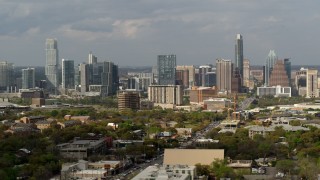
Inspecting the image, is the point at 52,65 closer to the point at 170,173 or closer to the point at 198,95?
the point at 198,95

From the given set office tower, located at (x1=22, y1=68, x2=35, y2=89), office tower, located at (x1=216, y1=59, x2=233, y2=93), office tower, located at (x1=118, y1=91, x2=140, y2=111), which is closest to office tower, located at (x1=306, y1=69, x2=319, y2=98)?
office tower, located at (x1=216, y1=59, x2=233, y2=93)

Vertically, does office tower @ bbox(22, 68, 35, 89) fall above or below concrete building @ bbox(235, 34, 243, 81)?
below

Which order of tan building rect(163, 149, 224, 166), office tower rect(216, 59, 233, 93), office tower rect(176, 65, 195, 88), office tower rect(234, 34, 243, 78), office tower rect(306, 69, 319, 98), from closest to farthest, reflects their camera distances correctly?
tan building rect(163, 149, 224, 166) → office tower rect(306, 69, 319, 98) → office tower rect(216, 59, 233, 93) → office tower rect(176, 65, 195, 88) → office tower rect(234, 34, 243, 78)

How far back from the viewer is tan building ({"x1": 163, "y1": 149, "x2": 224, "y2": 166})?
22.6m

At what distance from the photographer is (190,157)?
22719 mm

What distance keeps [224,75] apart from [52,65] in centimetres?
2812

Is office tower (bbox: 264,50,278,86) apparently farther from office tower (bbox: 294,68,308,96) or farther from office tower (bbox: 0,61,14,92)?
office tower (bbox: 0,61,14,92)

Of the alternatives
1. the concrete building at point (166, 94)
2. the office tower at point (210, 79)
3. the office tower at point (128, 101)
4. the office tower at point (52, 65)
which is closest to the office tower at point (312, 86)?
the concrete building at point (166, 94)

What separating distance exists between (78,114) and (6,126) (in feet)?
32.8

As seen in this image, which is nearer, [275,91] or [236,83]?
[275,91]

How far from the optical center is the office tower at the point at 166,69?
7409cm

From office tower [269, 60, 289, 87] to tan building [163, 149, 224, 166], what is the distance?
186 feet

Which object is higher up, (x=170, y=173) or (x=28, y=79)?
(x=28, y=79)

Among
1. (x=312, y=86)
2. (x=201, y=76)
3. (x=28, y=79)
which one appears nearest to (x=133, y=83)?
(x=28, y=79)
